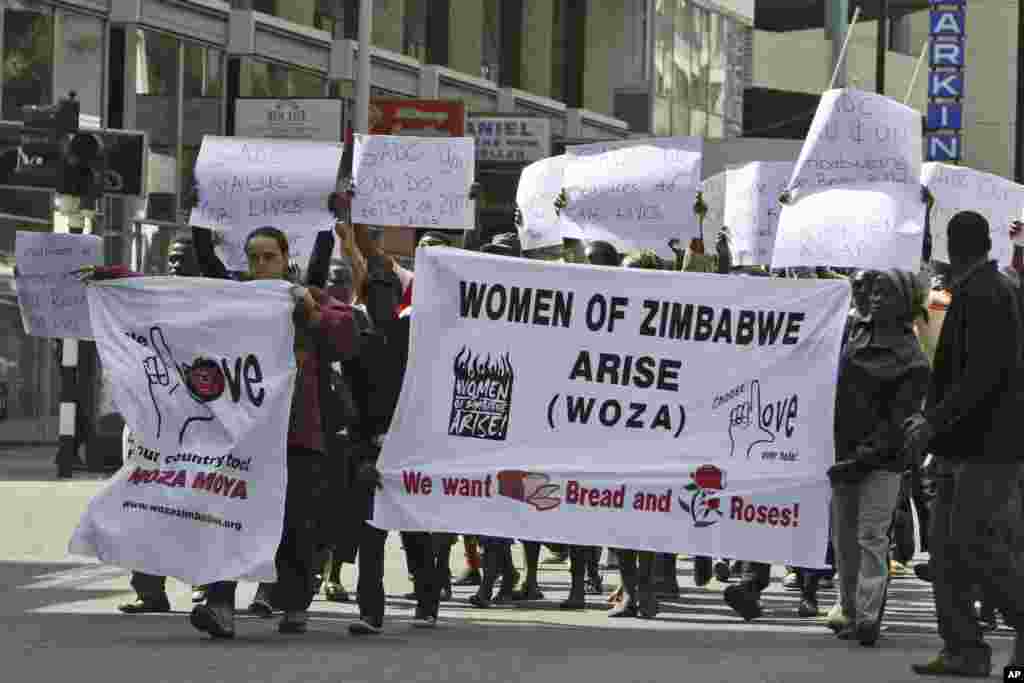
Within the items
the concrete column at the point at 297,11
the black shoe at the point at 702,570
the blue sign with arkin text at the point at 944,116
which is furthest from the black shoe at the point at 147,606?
the blue sign with arkin text at the point at 944,116

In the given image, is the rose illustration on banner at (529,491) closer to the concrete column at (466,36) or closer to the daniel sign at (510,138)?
the daniel sign at (510,138)

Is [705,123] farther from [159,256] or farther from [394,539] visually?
[394,539]

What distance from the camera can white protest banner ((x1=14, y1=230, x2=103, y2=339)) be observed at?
995 inches

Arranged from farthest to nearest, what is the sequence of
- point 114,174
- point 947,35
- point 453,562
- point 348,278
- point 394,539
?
point 947,35, point 114,174, point 394,539, point 453,562, point 348,278

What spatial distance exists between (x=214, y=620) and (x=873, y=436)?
11.1 ft

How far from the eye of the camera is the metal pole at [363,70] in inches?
1458

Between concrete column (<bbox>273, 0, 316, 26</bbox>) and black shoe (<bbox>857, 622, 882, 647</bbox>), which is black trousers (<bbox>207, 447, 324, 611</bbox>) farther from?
concrete column (<bbox>273, 0, 316, 26</bbox>)

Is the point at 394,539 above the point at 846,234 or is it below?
below

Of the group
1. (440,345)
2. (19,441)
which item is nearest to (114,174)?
(19,441)

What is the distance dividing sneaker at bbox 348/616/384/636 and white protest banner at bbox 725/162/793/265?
7.06 meters

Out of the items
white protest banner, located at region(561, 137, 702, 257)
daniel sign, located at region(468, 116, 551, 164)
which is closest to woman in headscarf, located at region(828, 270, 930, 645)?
white protest banner, located at region(561, 137, 702, 257)

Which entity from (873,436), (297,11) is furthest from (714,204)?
(297,11)

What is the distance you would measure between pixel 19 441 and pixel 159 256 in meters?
3.57

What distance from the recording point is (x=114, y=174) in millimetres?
27188
